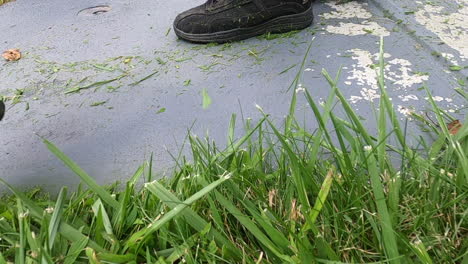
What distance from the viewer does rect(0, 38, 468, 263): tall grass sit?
26.7 inches

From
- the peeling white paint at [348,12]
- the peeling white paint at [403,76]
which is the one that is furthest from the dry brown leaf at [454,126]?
the peeling white paint at [348,12]

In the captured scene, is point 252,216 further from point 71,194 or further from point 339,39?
point 339,39

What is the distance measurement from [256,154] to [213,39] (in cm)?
83

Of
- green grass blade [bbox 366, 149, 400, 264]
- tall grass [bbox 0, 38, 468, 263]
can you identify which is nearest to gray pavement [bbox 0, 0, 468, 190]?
tall grass [bbox 0, 38, 468, 263]

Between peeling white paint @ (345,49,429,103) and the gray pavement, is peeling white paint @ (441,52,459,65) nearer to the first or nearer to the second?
the gray pavement

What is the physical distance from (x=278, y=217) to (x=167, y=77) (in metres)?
0.79

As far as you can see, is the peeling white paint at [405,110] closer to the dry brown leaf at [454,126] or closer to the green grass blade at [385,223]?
the dry brown leaf at [454,126]

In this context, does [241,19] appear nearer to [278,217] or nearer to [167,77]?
[167,77]

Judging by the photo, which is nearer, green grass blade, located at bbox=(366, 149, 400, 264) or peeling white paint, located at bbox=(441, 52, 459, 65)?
green grass blade, located at bbox=(366, 149, 400, 264)

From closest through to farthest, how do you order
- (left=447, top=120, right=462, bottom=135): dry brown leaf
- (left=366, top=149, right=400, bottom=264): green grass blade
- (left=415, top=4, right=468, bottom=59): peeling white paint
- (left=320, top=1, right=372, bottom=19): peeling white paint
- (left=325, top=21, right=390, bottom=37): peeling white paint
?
(left=366, top=149, right=400, bottom=264): green grass blade, (left=447, top=120, right=462, bottom=135): dry brown leaf, (left=415, top=4, right=468, bottom=59): peeling white paint, (left=325, top=21, right=390, bottom=37): peeling white paint, (left=320, top=1, right=372, bottom=19): peeling white paint

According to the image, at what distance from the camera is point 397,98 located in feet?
3.81

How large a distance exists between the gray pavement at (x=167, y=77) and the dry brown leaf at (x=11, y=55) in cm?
3

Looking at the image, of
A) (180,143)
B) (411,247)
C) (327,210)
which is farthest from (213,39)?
(411,247)

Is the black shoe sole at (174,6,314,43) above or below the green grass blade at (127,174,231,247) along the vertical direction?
below
